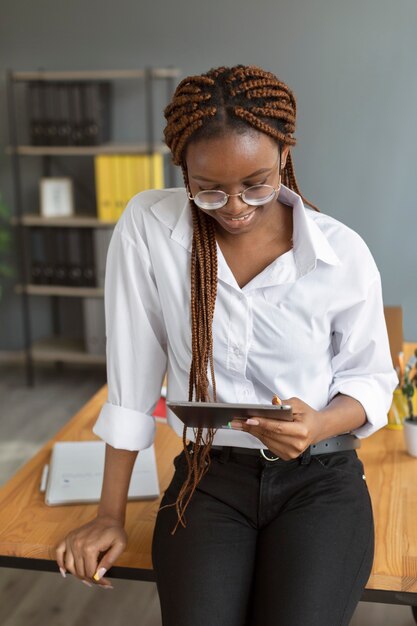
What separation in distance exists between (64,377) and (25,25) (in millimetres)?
1909

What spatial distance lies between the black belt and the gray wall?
2.69 metres

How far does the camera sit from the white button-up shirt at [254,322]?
1.31 meters

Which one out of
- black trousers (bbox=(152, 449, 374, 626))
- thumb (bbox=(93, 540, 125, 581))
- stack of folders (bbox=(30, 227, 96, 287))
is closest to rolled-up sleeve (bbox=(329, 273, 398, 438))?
black trousers (bbox=(152, 449, 374, 626))

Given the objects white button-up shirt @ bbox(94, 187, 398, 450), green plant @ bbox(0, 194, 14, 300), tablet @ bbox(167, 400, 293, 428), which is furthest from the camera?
green plant @ bbox(0, 194, 14, 300)

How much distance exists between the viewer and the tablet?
1087mm

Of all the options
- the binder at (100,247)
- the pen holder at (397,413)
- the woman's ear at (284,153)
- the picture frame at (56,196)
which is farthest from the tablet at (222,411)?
the picture frame at (56,196)

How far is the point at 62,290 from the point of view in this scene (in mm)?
4086

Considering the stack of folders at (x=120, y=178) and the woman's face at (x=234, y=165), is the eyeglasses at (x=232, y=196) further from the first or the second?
the stack of folders at (x=120, y=178)

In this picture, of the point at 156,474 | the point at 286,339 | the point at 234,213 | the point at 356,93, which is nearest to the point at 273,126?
the point at 234,213

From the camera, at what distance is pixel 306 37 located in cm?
381

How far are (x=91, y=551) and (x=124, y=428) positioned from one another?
8.6 inches

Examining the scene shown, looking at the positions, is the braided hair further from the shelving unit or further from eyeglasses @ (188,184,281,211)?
the shelving unit

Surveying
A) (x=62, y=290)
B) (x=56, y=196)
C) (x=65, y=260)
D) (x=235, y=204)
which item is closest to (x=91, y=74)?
(x=56, y=196)

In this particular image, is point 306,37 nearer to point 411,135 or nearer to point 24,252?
point 411,135
